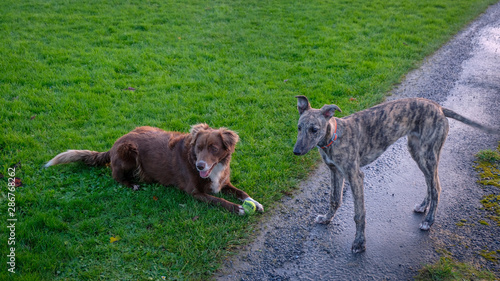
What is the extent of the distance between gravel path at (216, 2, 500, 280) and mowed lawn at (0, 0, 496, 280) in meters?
0.31

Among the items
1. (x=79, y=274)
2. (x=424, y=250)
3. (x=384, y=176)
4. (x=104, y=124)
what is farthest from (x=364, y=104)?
(x=79, y=274)

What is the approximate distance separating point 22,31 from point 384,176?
10575mm

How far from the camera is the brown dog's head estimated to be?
16.2 feet

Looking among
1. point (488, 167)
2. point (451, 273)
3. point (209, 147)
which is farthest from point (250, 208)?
point (488, 167)

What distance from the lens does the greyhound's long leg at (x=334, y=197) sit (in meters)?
4.71

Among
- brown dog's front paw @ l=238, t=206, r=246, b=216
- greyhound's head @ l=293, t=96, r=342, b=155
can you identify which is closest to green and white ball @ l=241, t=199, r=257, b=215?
brown dog's front paw @ l=238, t=206, r=246, b=216

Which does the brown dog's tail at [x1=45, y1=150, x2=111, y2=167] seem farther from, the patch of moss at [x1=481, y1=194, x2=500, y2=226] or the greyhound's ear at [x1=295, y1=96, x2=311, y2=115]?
the patch of moss at [x1=481, y1=194, x2=500, y2=226]

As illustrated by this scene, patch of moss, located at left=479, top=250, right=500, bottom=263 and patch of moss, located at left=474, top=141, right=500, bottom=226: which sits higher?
patch of moss, located at left=474, top=141, right=500, bottom=226

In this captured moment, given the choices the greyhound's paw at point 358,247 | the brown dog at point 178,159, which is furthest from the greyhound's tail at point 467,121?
the brown dog at point 178,159

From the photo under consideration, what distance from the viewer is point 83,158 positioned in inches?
224

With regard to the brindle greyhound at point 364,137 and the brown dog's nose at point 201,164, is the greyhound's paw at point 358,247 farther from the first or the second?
the brown dog's nose at point 201,164

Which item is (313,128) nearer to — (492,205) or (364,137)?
(364,137)

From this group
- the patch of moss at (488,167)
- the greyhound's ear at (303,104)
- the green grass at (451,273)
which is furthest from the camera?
the patch of moss at (488,167)

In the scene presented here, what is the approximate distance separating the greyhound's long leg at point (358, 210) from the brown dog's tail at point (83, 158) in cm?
370
